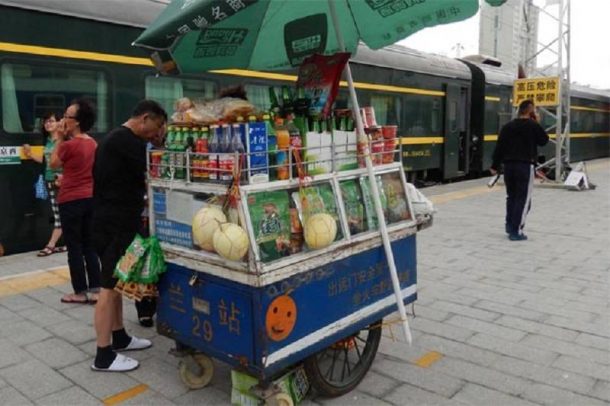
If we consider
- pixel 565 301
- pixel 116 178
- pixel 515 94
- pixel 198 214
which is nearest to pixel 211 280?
pixel 198 214

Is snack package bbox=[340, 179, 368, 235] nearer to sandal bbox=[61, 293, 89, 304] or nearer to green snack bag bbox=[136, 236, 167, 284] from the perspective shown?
green snack bag bbox=[136, 236, 167, 284]

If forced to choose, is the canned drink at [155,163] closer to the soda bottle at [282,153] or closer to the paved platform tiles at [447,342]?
the soda bottle at [282,153]

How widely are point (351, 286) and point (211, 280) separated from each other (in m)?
0.73

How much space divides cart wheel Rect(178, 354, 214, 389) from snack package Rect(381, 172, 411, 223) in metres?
1.27

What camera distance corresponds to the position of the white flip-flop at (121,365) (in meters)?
3.23

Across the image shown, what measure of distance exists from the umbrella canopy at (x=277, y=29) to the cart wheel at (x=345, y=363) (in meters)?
1.63

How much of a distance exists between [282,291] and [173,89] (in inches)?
183

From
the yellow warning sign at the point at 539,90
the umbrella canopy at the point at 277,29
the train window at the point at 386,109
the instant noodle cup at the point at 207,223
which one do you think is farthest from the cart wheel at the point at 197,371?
the yellow warning sign at the point at 539,90

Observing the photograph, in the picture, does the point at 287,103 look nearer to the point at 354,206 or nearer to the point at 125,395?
the point at 354,206

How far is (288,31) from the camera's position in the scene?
326 centimetres

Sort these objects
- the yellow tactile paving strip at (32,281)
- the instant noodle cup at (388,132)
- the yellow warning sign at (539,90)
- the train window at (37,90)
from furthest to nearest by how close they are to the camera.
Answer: the yellow warning sign at (539,90) < the train window at (37,90) < the yellow tactile paving strip at (32,281) < the instant noodle cup at (388,132)

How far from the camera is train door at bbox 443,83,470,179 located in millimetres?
12548

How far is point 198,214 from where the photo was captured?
257 centimetres

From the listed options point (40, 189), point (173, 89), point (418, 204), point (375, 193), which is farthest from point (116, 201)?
point (173, 89)
